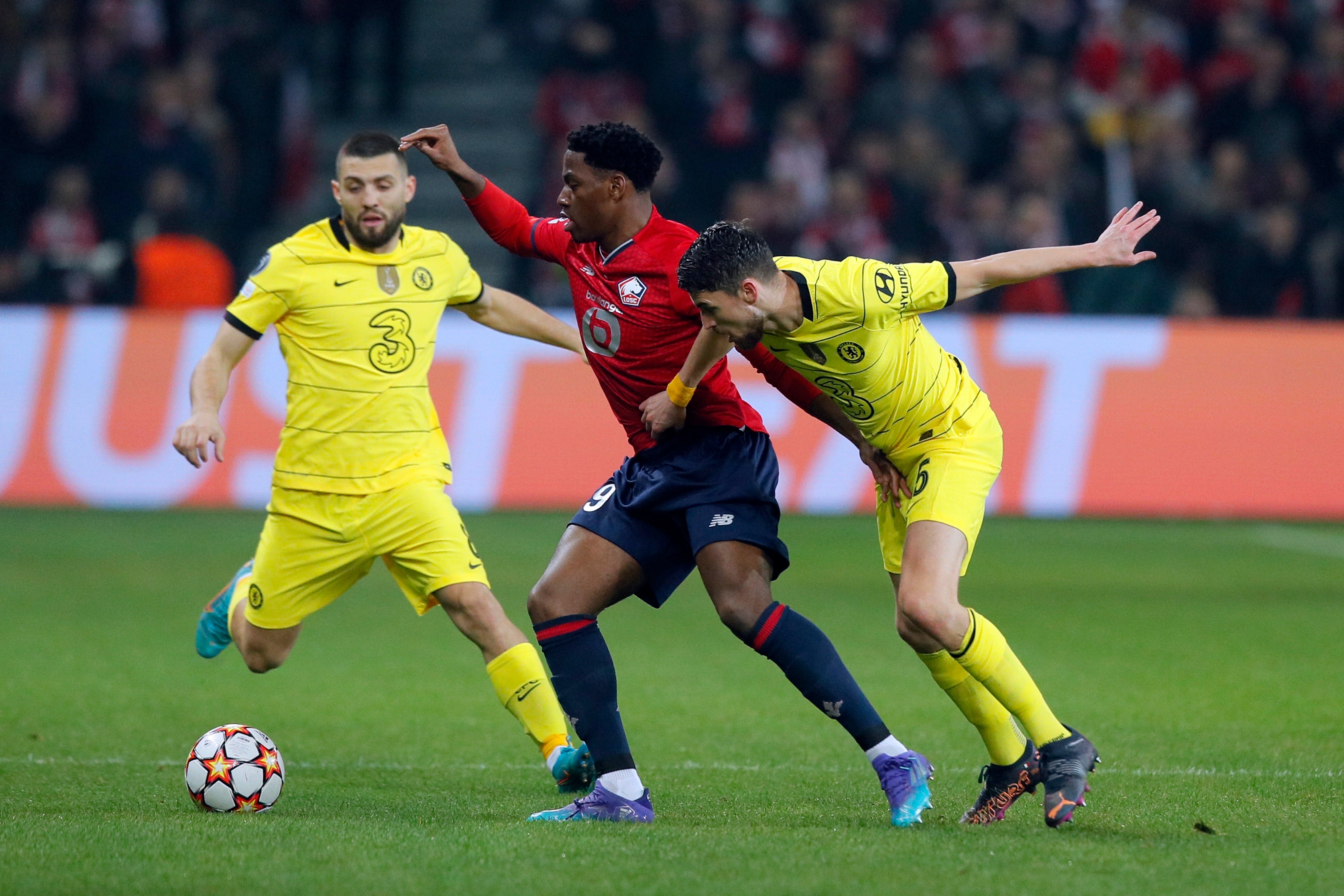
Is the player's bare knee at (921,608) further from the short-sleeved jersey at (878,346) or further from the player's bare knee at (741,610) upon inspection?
the short-sleeved jersey at (878,346)

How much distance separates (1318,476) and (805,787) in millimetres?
8419

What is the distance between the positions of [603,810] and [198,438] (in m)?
1.70

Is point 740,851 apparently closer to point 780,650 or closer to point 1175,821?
point 780,650

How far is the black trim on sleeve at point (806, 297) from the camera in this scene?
191 inches

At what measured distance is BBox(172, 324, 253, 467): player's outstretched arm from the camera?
16.8 feet

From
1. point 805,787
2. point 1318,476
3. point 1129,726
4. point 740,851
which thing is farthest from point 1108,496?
point 740,851

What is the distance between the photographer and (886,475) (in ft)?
17.1

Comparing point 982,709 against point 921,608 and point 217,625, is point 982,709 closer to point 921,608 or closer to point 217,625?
point 921,608

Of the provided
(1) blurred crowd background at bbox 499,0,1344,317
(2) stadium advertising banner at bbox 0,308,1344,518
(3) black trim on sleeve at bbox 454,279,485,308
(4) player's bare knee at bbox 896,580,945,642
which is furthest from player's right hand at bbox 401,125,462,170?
(1) blurred crowd background at bbox 499,0,1344,317

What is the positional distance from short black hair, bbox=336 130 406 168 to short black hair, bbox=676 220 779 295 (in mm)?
1322

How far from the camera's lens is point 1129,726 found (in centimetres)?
642

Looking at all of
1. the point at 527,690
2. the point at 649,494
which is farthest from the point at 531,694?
the point at 649,494

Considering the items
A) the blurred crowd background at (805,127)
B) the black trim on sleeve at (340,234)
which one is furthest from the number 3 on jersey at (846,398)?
the blurred crowd background at (805,127)

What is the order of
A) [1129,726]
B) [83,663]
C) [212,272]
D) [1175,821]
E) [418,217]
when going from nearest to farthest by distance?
[1175,821], [1129,726], [83,663], [212,272], [418,217]
